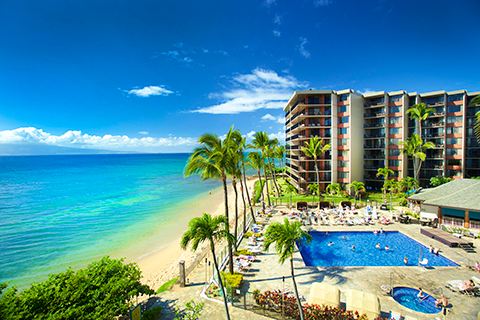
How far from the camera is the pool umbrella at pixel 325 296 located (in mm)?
10547

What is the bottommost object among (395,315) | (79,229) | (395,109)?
(79,229)

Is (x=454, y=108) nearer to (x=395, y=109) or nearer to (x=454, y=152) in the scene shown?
(x=454, y=152)

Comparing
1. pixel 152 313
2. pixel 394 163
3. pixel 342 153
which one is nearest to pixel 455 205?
pixel 342 153

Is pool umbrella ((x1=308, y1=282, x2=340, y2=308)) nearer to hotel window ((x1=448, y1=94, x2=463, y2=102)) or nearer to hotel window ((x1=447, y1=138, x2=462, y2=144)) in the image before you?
hotel window ((x1=447, y1=138, x2=462, y2=144))

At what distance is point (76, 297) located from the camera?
8.94 metres

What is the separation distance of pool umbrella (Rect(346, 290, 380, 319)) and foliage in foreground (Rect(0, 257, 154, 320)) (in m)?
10.5

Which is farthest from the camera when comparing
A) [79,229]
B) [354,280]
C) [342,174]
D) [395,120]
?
[342,174]

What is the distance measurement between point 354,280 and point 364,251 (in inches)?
292

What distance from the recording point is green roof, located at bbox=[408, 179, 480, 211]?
23016mm

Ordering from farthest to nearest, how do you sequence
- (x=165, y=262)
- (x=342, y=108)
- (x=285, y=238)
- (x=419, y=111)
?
1. (x=342, y=108)
2. (x=419, y=111)
3. (x=165, y=262)
4. (x=285, y=238)

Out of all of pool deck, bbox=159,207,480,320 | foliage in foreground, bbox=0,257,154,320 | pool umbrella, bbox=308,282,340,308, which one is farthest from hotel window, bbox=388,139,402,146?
foliage in foreground, bbox=0,257,154,320

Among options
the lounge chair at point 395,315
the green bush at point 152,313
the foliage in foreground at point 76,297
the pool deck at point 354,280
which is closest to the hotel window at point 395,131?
the pool deck at point 354,280

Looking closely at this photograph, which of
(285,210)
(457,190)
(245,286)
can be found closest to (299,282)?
(245,286)

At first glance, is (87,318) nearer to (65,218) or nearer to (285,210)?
(285,210)
